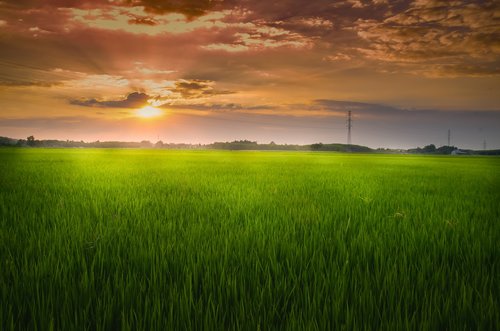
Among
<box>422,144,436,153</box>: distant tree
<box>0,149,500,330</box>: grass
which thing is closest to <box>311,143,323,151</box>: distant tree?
<box>422,144,436,153</box>: distant tree

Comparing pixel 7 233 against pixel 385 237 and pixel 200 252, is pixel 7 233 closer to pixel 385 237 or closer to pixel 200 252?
pixel 200 252

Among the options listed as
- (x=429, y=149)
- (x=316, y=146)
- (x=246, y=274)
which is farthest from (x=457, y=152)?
(x=246, y=274)

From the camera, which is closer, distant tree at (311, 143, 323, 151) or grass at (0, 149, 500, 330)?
grass at (0, 149, 500, 330)

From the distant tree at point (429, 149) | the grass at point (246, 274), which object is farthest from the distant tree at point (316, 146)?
the grass at point (246, 274)

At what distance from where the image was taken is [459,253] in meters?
2.61

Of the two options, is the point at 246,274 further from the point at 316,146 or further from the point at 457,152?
the point at 457,152

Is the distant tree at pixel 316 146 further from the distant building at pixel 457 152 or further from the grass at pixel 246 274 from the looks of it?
the grass at pixel 246 274

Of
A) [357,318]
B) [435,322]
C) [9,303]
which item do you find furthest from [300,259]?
[9,303]

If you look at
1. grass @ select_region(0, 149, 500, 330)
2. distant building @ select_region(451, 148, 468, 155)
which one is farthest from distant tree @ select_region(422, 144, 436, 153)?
grass @ select_region(0, 149, 500, 330)

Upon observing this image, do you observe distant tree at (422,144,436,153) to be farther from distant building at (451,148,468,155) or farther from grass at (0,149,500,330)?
grass at (0,149,500,330)

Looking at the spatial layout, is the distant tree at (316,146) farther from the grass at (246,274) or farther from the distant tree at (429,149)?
the grass at (246,274)

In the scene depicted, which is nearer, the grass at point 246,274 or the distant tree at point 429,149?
the grass at point 246,274

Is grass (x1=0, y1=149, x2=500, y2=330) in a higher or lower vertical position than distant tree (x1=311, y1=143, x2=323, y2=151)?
lower

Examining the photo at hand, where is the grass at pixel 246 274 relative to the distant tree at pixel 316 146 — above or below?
below
